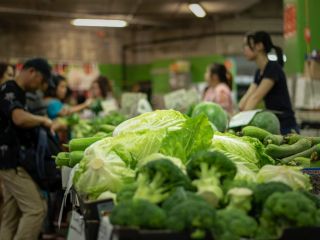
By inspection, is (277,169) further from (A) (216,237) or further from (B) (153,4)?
(B) (153,4)

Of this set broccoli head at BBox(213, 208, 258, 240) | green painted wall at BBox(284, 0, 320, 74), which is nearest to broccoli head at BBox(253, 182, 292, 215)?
broccoli head at BBox(213, 208, 258, 240)

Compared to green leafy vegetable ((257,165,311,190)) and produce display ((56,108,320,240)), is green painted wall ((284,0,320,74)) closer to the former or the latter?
produce display ((56,108,320,240))

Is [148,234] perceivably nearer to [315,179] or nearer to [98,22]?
[315,179]

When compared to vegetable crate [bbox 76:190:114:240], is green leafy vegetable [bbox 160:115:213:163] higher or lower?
higher

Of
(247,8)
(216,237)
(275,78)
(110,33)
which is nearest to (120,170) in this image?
(216,237)

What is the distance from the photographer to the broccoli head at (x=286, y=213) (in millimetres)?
1629

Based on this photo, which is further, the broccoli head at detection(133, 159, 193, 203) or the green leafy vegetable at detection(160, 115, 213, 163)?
→ the green leafy vegetable at detection(160, 115, 213, 163)

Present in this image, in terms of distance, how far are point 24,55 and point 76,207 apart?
1470 centimetres

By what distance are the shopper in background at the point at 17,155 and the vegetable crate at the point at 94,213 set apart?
9.74 ft

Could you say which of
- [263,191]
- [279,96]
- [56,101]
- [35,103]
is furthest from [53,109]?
[263,191]

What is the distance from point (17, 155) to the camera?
4766 mm

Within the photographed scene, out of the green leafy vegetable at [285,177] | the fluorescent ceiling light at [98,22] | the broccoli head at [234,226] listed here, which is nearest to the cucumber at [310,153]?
the green leafy vegetable at [285,177]

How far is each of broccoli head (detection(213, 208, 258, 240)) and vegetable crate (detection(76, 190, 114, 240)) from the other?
41cm

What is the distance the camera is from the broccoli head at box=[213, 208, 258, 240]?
1608 millimetres
